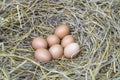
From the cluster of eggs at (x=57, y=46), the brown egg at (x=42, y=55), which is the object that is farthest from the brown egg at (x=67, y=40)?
the brown egg at (x=42, y=55)

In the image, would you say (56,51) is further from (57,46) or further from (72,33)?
(72,33)

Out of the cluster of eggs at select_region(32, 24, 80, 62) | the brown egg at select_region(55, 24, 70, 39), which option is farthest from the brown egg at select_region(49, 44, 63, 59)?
the brown egg at select_region(55, 24, 70, 39)

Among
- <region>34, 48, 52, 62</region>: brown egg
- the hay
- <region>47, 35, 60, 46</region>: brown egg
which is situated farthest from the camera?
<region>47, 35, 60, 46</region>: brown egg

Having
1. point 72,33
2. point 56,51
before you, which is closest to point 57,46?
point 56,51

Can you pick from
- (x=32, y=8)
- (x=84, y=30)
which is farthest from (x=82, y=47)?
(x=32, y=8)

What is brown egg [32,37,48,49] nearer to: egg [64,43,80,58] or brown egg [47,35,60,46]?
brown egg [47,35,60,46]

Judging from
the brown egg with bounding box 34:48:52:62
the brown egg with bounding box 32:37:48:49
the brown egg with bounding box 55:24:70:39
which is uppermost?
the brown egg with bounding box 55:24:70:39

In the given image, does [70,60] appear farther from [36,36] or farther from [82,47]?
[36,36]
